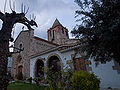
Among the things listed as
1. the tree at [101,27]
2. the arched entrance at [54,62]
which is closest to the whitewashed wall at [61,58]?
the arched entrance at [54,62]

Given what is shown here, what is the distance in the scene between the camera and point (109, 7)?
11.5ft

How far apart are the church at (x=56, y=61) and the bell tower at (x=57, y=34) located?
8.11 meters

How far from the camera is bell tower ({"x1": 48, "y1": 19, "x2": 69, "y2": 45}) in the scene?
26528 millimetres

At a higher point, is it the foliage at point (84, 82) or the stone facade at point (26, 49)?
the stone facade at point (26, 49)

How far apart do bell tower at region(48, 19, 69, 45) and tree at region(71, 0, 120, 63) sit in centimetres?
2150

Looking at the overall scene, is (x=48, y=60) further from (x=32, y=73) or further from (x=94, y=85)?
(x=94, y=85)

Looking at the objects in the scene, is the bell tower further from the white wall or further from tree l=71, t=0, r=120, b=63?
tree l=71, t=0, r=120, b=63

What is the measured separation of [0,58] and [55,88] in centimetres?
293

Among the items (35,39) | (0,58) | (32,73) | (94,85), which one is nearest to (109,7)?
(94,85)

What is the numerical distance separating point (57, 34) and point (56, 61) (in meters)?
15.8

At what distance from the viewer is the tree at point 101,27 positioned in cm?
319

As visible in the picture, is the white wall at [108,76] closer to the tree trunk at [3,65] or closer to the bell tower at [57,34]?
the tree trunk at [3,65]

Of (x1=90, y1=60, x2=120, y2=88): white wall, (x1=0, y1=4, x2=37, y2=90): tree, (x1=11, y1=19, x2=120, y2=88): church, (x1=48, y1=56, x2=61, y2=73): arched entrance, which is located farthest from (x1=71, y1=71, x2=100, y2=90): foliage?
(x1=48, y1=56, x2=61, y2=73): arched entrance

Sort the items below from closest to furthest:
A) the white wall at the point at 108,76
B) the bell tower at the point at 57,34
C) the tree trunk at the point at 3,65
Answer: the tree trunk at the point at 3,65
the white wall at the point at 108,76
the bell tower at the point at 57,34
